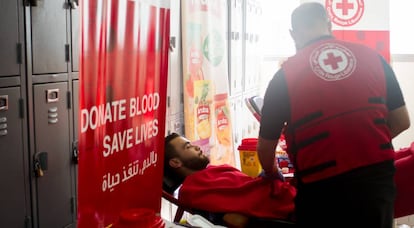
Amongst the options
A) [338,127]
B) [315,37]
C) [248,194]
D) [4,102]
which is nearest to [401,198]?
[338,127]

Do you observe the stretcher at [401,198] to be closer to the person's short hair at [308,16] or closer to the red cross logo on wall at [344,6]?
the person's short hair at [308,16]

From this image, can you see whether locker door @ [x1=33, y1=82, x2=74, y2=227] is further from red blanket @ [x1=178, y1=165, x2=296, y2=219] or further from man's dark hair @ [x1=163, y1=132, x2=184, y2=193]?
red blanket @ [x1=178, y1=165, x2=296, y2=219]

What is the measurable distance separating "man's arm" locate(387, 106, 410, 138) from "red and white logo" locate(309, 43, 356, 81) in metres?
0.29

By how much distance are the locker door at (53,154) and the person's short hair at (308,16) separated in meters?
1.28

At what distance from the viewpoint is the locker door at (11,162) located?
2.20 m

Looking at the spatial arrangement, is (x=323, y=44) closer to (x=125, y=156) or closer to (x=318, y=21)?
(x=318, y=21)

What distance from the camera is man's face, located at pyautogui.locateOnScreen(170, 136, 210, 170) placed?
92.1 inches

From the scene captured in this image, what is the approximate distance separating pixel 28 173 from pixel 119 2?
1204 mm

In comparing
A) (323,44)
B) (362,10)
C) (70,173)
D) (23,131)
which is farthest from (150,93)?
(362,10)

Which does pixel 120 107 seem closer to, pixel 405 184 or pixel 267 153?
pixel 267 153

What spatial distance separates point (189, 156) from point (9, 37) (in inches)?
38.8

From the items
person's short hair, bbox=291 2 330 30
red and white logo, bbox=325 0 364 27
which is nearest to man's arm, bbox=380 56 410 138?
person's short hair, bbox=291 2 330 30

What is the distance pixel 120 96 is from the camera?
1.59m

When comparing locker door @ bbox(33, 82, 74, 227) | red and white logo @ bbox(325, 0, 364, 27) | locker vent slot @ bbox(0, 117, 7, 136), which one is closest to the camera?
locker vent slot @ bbox(0, 117, 7, 136)
